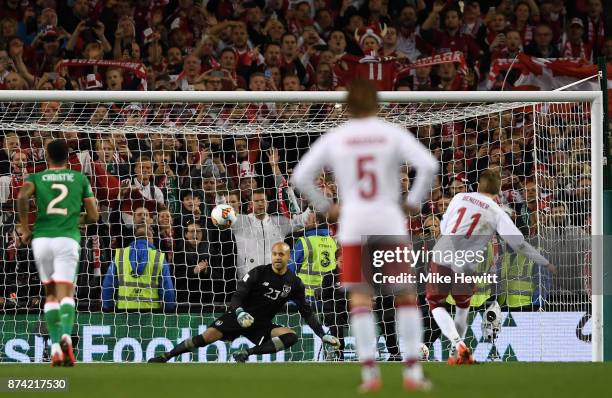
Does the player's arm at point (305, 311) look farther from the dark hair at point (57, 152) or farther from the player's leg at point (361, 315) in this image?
the player's leg at point (361, 315)

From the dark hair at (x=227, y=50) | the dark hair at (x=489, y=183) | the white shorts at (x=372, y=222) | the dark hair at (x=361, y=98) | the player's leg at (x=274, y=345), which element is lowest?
the player's leg at (x=274, y=345)

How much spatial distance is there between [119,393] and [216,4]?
10397mm

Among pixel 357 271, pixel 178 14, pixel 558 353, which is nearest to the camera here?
pixel 357 271

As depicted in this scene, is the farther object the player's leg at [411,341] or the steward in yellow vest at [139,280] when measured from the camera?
the steward in yellow vest at [139,280]

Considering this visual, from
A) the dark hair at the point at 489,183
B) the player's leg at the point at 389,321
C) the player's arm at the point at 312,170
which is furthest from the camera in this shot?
the player's leg at the point at 389,321

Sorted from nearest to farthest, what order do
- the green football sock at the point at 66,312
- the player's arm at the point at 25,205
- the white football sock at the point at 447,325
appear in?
the player's arm at the point at 25,205 → the green football sock at the point at 66,312 → the white football sock at the point at 447,325

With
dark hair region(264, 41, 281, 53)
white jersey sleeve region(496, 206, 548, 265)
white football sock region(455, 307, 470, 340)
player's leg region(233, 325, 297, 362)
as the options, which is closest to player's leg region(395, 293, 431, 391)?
white jersey sleeve region(496, 206, 548, 265)

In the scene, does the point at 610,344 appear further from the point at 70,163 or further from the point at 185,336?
the point at 70,163

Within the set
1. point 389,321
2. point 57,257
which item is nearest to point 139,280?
point 389,321

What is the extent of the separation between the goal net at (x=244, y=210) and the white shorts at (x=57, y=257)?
3205 mm

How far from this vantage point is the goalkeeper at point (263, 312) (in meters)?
12.1

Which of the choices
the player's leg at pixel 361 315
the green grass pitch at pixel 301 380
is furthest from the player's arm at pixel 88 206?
the player's leg at pixel 361 315

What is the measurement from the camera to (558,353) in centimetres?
1221

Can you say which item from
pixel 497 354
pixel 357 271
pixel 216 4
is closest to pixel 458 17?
pixel 216 4
